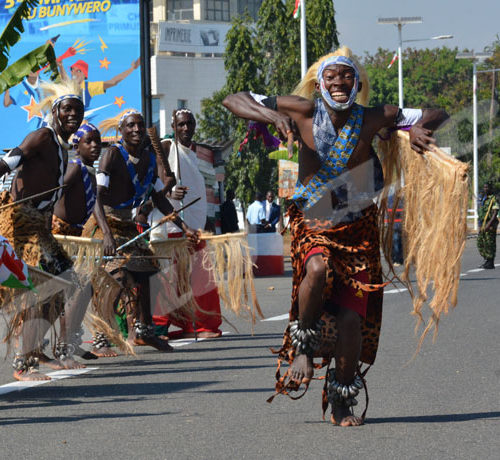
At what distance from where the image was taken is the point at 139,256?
9.96 meters

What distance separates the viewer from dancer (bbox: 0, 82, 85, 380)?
26.4 feet

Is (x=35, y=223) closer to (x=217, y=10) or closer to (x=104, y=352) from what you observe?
(x=104, y=352)

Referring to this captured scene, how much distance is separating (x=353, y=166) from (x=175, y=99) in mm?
61190

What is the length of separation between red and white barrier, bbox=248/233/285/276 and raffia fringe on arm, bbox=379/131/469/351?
1455 centimetres

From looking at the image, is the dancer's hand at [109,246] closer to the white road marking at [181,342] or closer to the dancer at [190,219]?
the dancer at [190,219]

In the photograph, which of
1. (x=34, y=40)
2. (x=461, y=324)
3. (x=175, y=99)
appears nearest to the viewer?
(x=461, y=324)

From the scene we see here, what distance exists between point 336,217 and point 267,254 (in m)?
15.3

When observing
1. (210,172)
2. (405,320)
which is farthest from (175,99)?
(405,320)

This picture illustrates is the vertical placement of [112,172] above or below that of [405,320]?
above

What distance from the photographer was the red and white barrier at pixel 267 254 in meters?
21.4

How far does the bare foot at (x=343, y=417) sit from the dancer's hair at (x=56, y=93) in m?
3.53

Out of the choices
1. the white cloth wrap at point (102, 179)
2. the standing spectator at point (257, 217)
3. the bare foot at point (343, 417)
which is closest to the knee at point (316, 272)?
the bare foot at point (343, 417)

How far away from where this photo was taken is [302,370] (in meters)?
6.07

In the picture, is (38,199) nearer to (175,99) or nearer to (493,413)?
(493,413)
